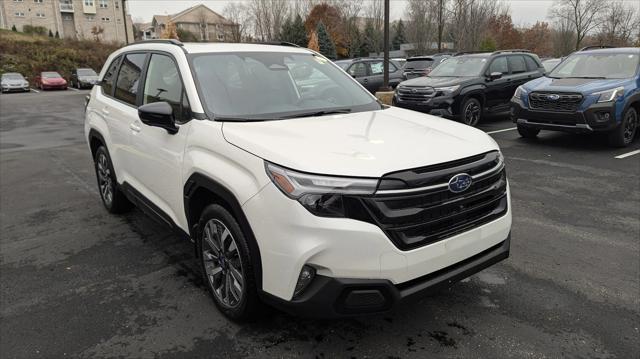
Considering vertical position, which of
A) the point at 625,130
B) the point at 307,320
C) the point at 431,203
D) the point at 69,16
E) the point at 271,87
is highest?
the point at 69,16

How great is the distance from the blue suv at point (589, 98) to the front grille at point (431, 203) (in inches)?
252

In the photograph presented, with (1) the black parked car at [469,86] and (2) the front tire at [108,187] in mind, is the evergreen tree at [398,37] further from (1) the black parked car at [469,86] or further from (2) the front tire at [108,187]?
(2) the front tire at [108,187]

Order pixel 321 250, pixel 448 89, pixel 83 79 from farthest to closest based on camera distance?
pixel 83 79, pixel 448 89, pixel 321 250

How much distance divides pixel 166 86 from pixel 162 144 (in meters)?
0.50

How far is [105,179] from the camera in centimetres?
548

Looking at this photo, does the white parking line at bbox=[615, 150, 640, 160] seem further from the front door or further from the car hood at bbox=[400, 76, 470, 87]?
the front door

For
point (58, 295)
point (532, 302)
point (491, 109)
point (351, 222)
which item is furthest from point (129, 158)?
point (491, 109)

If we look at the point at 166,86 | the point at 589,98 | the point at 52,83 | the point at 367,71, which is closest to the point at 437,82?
the point at 589,98

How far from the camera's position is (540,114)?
8.68 m

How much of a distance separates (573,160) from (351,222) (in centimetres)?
672

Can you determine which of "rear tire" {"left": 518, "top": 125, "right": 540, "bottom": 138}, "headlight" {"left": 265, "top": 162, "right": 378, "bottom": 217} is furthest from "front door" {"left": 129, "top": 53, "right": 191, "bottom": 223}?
"rear tire" {"left": 518, "top": 125, "right": 540, "bottom": 138}

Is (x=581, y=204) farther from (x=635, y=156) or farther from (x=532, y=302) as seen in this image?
(x=635, y=156)

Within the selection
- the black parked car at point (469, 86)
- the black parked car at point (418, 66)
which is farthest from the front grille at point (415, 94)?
the black parked car at point (418, 66)

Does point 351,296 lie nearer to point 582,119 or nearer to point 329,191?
point 329,191
